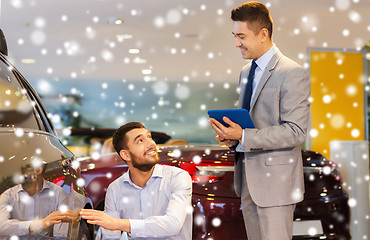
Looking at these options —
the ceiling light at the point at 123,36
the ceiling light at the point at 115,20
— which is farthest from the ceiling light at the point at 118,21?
the ceiling light at the point at 123,36

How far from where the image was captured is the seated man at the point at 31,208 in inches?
43.4

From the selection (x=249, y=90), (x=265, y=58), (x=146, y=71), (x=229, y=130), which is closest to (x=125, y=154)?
(x=229, y=130)

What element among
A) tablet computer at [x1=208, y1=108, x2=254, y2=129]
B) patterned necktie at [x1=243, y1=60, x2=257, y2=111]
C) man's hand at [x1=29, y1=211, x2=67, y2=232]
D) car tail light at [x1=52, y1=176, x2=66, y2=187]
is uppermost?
patterned necktie at [x1=243, y1=60, x2=257, y2=111]

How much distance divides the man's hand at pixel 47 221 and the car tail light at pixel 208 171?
1195 mm

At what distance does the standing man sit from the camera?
72.4 inches

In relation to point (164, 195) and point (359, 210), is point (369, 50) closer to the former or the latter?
point (359, 210)

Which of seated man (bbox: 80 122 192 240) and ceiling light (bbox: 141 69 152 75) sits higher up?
ceiling light (bbox: 141 69 152 75)

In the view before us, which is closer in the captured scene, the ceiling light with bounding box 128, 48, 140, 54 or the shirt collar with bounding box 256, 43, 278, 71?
the shirt collar with bounding box 256, 43, 278, 71

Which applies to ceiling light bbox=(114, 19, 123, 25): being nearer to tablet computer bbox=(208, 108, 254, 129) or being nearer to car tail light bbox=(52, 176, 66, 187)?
tablet computer bbox=(208, 108, 254, 129)

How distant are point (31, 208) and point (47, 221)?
3.6 inches

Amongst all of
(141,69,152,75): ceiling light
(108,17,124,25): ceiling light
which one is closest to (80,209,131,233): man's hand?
(108,17,124,25): ceiling light

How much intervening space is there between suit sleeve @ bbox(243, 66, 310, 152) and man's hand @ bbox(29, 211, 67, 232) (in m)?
0.81

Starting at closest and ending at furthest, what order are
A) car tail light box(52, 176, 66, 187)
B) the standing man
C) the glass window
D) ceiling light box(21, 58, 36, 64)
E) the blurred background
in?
car tail light box(52, 176, 66, 187) < the glass window < the standing man < the blurred background < ceiling light box(21, 58, 36, 64)

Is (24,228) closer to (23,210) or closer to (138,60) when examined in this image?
(23,210)
